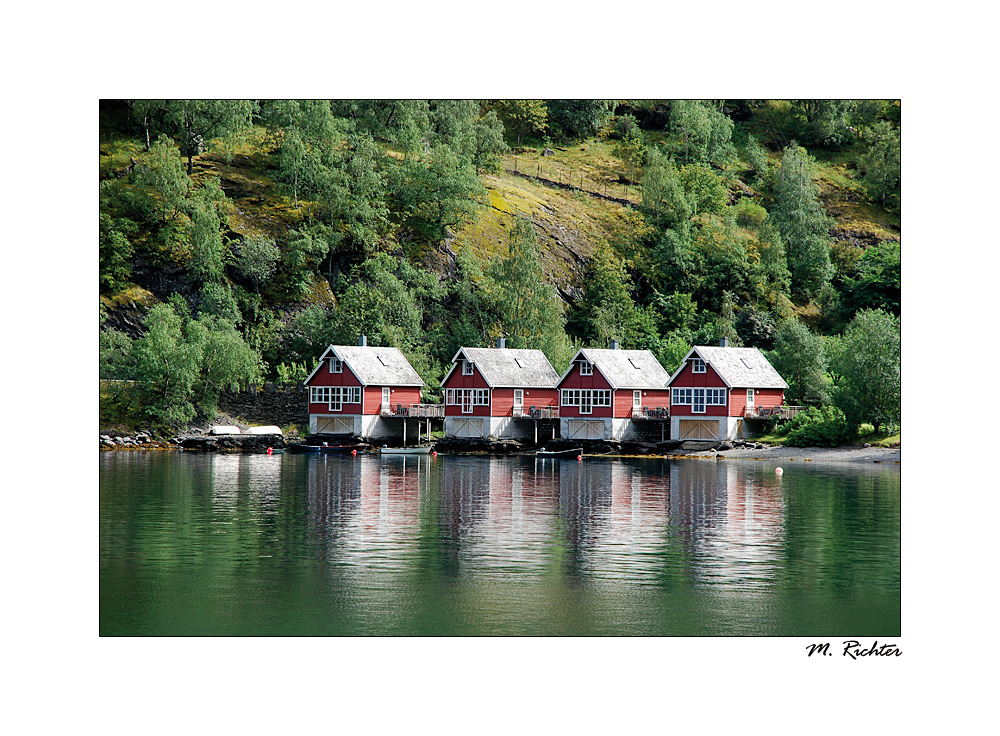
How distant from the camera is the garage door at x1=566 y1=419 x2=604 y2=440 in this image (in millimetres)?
82375

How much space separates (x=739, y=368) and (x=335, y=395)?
105 ft

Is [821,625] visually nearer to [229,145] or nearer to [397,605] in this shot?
[397,605]

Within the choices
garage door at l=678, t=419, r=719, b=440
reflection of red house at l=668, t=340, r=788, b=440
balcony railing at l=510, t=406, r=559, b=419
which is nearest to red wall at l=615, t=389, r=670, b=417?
reflection of red house at l=668, t=340, r=788, b=440

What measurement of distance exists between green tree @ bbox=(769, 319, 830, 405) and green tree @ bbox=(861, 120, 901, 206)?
43.2 meters

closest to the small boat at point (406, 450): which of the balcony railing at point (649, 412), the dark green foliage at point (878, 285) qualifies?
the balcony railing at point (649, 412)

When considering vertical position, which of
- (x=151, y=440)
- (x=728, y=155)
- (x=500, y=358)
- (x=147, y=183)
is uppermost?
(x=728, y=155)

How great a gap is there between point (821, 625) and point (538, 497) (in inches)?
970

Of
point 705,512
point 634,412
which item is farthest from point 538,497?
point 634,412

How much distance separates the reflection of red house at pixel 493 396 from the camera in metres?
83.9

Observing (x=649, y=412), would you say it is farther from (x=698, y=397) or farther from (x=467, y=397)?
(x=467, y=397)

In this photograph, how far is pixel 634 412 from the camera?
270 ft

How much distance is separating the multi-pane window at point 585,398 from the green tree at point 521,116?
6402cm

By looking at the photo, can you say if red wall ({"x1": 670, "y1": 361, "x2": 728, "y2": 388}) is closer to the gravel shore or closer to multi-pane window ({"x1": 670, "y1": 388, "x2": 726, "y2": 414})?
multi-pane window ({"x1": 670, "y1": 388, "x2": 726, "y2": 414})
